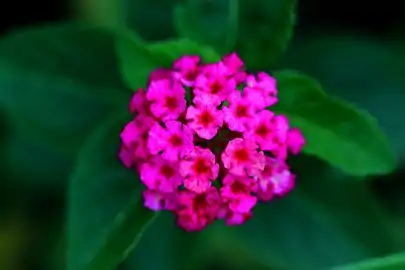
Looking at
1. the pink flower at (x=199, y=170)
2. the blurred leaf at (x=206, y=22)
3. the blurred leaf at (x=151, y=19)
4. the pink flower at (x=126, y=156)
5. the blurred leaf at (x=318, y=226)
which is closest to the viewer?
the pink flower at (x=199, y=170)

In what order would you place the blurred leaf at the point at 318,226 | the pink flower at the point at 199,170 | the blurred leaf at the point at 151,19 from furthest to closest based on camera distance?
the blurred leaf at the point at 151,19 < the blurred leaf at the point at 318,226 < the pink flower at the point at 199,170

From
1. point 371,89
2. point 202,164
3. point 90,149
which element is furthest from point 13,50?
point 371,89

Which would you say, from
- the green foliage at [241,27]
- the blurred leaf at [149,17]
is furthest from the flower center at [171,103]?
the blurred leaf at [149,17]

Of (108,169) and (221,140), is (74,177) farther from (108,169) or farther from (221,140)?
(221,140)

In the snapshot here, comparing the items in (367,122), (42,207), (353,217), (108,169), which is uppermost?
(367,122)

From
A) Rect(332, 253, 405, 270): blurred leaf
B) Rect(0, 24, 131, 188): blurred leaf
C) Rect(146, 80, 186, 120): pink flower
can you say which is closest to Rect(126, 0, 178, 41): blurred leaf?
Rect(0, 24, 131, 188): blurred leaf

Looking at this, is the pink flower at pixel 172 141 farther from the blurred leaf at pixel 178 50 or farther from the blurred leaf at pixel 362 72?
the blurred leaf at pixel 362 72
